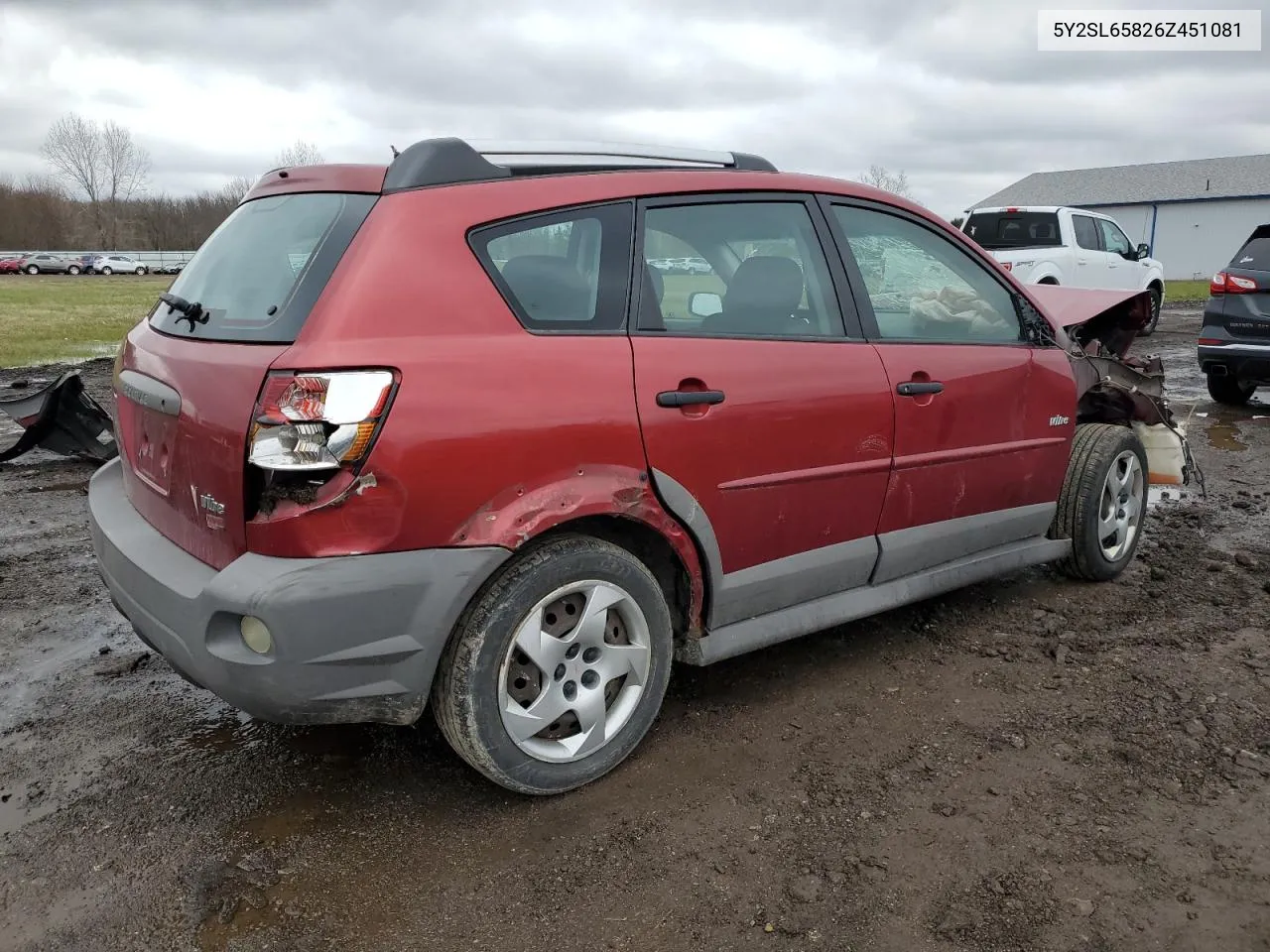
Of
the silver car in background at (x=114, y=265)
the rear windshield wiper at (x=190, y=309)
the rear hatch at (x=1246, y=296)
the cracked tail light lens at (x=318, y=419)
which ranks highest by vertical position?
the silver car in background at (x=114, y=265)

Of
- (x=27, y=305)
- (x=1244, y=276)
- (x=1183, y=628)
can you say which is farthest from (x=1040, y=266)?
(x=27, y=305)

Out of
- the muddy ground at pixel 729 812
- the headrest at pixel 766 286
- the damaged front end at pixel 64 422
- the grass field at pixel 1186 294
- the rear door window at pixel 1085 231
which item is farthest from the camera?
the grass field at pixel 1186 294

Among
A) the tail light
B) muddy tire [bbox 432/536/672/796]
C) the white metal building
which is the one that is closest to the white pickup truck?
the tail light

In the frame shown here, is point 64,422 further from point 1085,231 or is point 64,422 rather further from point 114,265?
point 114,265

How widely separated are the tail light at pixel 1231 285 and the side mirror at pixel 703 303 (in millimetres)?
7394

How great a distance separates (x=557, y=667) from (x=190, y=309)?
1533 mm

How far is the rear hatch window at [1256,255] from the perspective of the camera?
8695 millimetres

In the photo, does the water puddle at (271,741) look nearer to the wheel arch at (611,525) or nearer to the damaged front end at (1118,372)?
the wheel arch at (611,525)

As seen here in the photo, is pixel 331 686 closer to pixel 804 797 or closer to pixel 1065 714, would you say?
pixel 804 797

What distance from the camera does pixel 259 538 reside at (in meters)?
2.41

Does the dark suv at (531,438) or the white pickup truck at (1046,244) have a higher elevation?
the white pickup truck at (1046,244)

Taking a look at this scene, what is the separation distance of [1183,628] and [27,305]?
27.4m

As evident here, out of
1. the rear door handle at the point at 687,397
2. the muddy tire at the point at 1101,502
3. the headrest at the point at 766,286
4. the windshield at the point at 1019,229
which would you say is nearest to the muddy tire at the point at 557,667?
the rear door handle at the point at 687,397

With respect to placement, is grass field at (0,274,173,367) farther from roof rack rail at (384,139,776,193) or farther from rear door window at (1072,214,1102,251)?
rear door window at (1072,214,1102,251)
